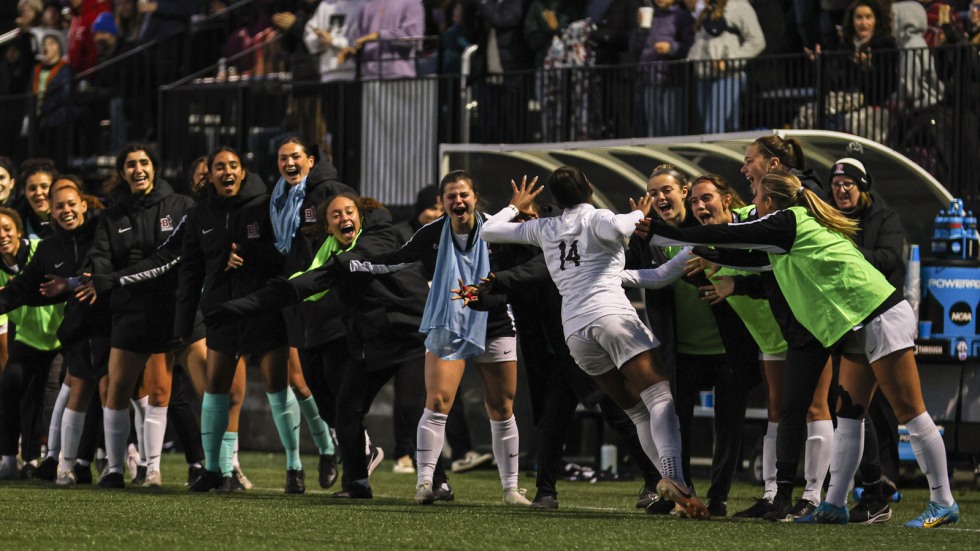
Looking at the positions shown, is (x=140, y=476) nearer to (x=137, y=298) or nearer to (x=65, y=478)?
(x=65, y=478)

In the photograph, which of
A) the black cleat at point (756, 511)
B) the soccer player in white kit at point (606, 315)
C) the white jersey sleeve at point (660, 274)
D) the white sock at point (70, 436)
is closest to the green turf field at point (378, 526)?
the soccer player in white kit at point (606, 315)

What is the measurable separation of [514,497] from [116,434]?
9.18 feet

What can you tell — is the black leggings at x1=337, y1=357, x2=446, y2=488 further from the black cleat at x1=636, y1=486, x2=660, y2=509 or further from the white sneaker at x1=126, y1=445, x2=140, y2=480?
the white sneaker at x1=126, y1=445, x2=140, y2=480

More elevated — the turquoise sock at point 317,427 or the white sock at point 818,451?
the white sock at point 818,451

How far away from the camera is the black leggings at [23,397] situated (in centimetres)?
1215

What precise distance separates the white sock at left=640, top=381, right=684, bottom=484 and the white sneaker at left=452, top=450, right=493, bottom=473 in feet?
17.3

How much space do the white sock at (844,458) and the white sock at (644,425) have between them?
2.97ft

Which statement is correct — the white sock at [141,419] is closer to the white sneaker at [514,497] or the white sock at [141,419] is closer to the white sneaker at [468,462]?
the white sneaker at [468,462]

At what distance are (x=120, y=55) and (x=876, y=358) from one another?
12.7 m

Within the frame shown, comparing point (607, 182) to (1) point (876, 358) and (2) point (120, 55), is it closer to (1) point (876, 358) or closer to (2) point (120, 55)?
(1) point (876, 358)

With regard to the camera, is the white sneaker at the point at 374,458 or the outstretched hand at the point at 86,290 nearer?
the white sneaker at the point at 374,458

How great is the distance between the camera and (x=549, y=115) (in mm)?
14883

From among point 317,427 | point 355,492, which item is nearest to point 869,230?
point 355,492

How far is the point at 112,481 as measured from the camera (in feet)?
36.4
